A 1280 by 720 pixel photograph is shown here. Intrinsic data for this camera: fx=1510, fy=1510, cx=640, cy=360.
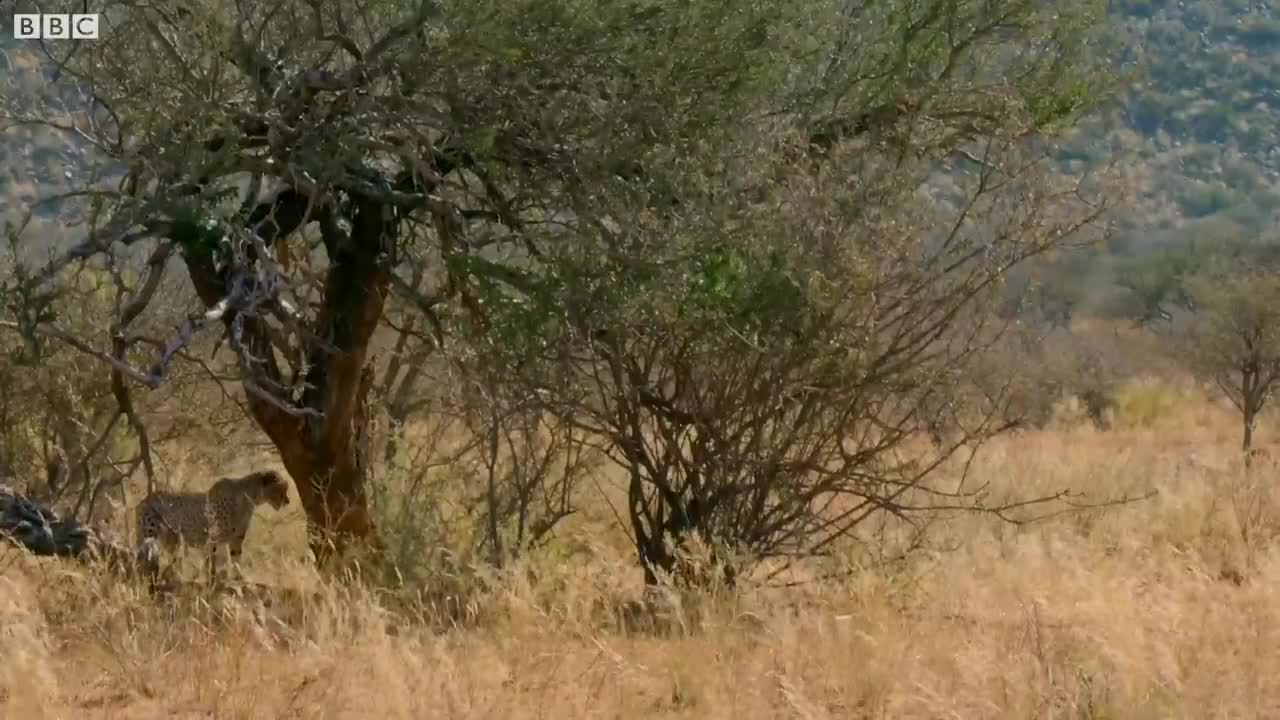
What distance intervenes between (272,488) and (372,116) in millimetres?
3113

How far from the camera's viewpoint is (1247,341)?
22.3 m

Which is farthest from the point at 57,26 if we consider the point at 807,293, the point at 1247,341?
the point at 1247,341

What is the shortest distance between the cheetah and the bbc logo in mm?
2480

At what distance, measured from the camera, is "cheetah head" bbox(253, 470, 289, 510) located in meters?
9.25

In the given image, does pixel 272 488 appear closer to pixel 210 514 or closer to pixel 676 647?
pixel 210 514

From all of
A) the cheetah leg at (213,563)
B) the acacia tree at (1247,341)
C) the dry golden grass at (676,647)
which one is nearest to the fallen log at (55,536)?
the dry golden grass at (676,647)

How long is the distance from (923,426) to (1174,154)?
46.8m

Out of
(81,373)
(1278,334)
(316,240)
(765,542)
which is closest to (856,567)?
(765,542)

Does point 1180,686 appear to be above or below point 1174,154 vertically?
below

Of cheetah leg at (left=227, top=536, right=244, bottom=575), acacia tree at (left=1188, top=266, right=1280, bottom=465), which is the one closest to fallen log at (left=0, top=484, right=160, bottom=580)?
cheetah leg at (left=227, top=536, right=244, bottom=575)

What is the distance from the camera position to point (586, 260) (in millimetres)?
7113

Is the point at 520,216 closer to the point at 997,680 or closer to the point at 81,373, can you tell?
the point at 997,680

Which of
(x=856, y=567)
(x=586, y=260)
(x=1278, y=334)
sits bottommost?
(x=856, y=567)

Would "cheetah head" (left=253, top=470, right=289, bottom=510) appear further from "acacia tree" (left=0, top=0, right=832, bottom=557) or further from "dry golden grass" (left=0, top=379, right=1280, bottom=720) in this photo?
"acacia tree" (left=0, top=0, right=832, bottom=557)
